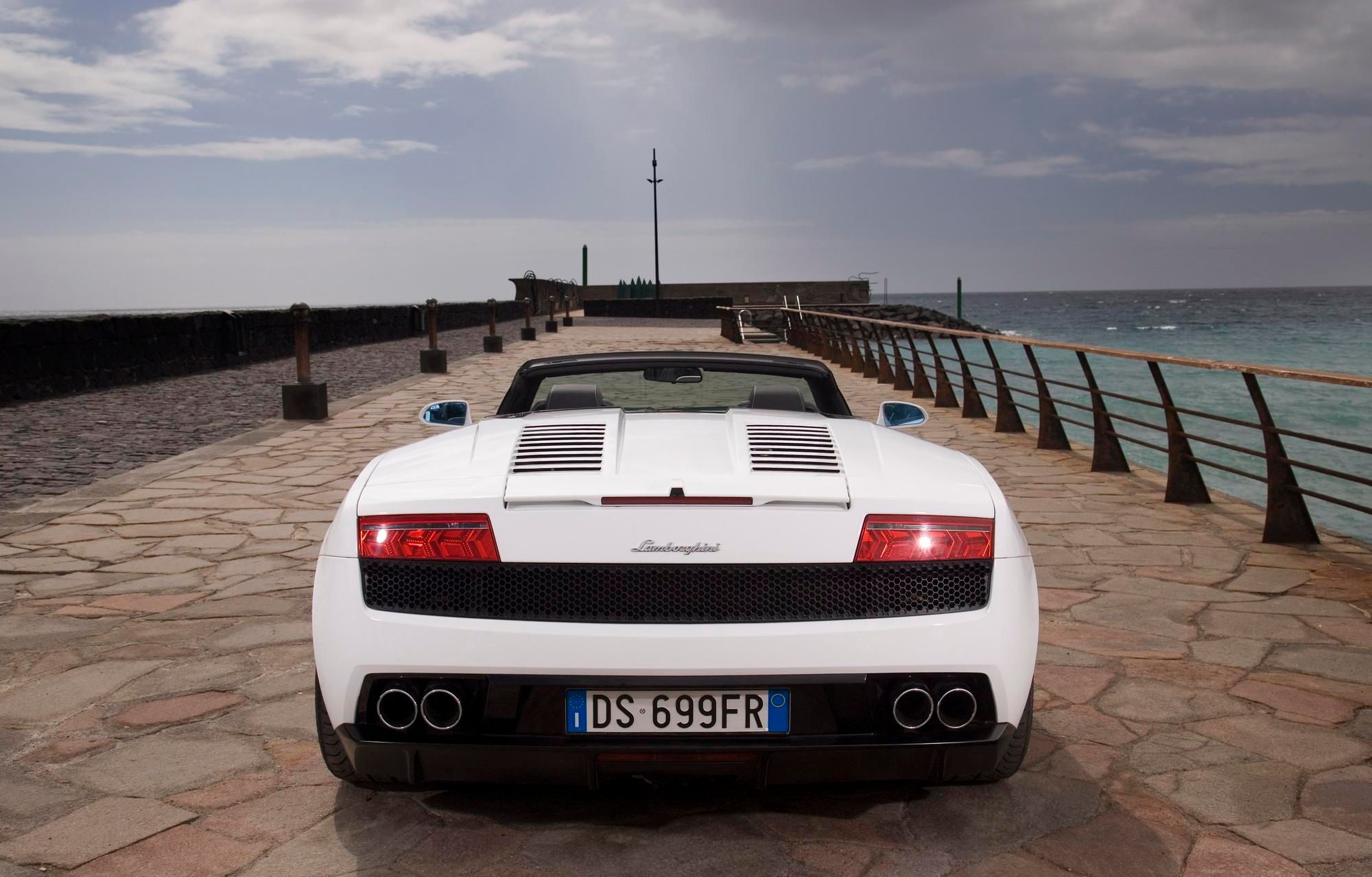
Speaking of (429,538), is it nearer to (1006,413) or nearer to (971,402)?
(1006,413)

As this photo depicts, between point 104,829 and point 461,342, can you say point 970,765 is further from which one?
point 461,342

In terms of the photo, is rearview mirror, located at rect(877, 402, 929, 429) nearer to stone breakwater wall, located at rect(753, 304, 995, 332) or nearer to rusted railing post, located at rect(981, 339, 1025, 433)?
rusted railing post, located at rect(981, 339, 1025, 433)

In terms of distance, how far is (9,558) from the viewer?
589cm

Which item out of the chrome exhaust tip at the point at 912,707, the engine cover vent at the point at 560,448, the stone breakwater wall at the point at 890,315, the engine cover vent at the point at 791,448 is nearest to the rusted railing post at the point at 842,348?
the engine cover vent at the point at 791,448

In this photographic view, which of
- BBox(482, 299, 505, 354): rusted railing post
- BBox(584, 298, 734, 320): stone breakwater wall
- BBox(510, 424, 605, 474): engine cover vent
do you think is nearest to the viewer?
BBox(510, 424, 605, 474): engine cover vent

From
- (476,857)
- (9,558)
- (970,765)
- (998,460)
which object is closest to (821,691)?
(970,765)

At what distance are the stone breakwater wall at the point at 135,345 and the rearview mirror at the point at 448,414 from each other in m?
11.2

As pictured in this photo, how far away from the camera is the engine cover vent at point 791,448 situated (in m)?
2.65

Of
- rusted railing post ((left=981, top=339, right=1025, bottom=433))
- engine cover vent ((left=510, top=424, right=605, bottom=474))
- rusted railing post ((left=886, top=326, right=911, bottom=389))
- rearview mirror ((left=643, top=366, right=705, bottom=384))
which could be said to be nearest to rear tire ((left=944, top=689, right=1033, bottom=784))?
engine cover vent ((left=510, top=424, right=605, bottom=474))

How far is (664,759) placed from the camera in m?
2.46

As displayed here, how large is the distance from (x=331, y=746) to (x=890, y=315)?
68.4 metres

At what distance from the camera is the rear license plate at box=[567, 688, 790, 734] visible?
2.43m

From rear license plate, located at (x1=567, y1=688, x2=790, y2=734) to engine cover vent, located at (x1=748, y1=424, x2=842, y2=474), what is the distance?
0.49m

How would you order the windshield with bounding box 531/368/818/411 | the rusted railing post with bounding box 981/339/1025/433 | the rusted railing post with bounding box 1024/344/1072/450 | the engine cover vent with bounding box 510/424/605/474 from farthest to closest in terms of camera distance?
the windshield with bounding box 531/368/818/411 → the rusted railing post with bounding box 981/339/1025/433 → the rusted railing post with bounding box 1024/344/1072/450 → the engine cover vent with bounding box 510/424/605/474
